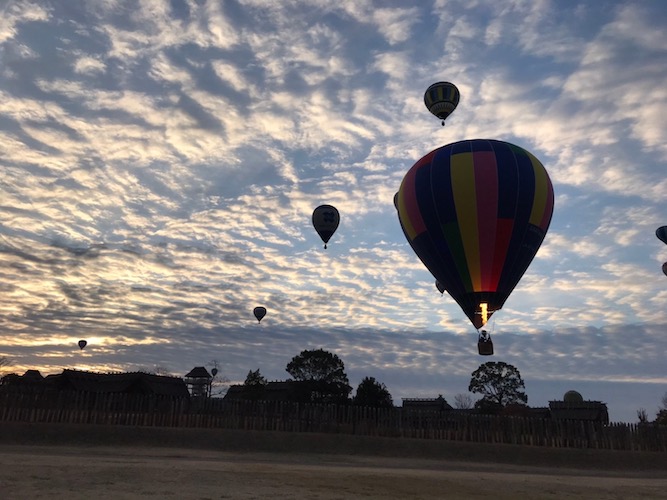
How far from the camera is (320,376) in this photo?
41125mm

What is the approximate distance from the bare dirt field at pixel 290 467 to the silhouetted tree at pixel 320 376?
16882 mm

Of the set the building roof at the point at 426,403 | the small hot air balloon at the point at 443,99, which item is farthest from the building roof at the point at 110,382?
the small hot air balloon at the point at 443,99

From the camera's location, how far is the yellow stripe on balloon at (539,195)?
1758 cm

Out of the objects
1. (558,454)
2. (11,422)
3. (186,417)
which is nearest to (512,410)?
(558,454)

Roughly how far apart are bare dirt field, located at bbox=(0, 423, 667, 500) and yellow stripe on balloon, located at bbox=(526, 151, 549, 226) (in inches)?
329

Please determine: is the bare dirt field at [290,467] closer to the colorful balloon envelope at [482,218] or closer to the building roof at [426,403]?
the colorful balloon envelope at [482,218]

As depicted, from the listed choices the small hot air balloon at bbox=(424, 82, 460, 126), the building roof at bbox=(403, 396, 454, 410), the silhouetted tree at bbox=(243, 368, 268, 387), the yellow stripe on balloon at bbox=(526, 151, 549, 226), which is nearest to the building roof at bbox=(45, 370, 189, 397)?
the silhouetted tree at bbox=(243, 368, 268, 387)

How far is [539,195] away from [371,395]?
1072 inches

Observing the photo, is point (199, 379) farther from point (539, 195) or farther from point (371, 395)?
point (539, 195)

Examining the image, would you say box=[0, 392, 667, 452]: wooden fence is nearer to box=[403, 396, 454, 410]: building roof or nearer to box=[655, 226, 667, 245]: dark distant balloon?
box=[655, 226, 667, 245]: dark distant balloon

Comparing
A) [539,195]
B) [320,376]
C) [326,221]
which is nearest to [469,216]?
[539,195]

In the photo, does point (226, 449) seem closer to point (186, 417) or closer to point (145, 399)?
point (186, 417)

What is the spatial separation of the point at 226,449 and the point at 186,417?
372 cm

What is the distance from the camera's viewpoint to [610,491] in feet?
42.4
